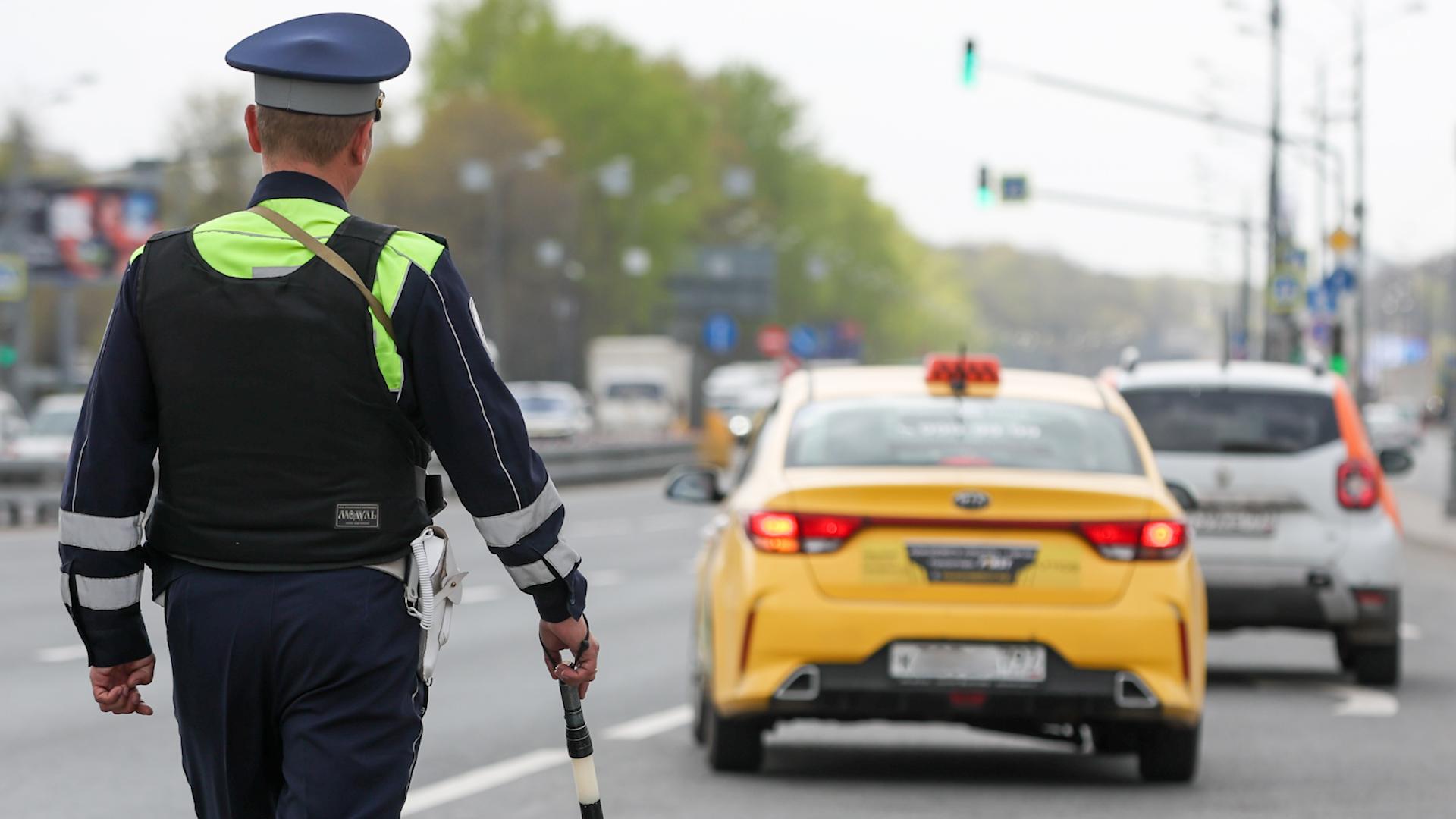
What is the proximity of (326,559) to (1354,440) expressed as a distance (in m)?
9.90

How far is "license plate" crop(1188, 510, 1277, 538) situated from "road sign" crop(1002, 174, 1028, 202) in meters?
35.1

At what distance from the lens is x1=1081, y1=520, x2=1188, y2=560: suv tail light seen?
8930mm

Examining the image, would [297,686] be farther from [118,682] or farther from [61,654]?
[61,654]

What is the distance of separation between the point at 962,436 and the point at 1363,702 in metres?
4.21

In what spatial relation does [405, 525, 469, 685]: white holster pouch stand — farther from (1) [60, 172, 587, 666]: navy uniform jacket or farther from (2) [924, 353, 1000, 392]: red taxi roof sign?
(2) [924, 353, 1000, 392]: red taxi roof sign

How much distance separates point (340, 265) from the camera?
4.42 metres

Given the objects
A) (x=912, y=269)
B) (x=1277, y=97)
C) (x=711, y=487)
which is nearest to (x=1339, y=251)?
(x=1277, y=97)

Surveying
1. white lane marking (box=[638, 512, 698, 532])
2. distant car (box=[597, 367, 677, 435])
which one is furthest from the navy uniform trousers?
distant car (box=[597, 367, 677, 435])

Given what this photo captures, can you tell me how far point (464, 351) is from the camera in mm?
4488

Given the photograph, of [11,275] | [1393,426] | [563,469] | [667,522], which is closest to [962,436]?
[667,522]

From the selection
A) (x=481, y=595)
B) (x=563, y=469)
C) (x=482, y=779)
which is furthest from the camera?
(x=563, y=469)

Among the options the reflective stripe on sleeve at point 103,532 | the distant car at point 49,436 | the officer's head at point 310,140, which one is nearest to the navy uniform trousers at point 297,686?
the reflective stripe on sleeve at point 103,532

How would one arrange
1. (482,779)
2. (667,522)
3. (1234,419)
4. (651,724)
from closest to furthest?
1. (482,779)
2. (651,724)
3. (1234,419)
4. (667,522)

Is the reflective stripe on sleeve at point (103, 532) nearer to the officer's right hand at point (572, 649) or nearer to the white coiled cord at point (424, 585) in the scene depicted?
the white coiled cord at point (424, 585)
